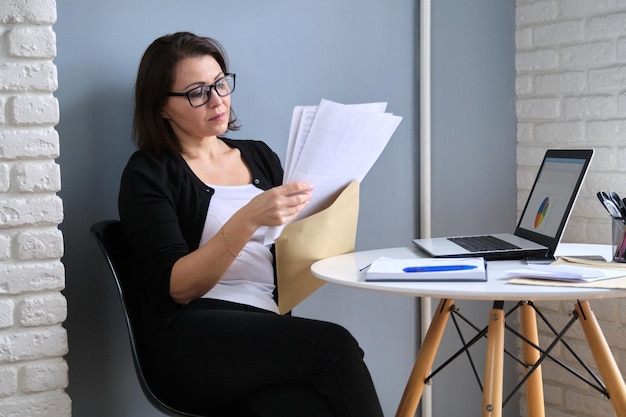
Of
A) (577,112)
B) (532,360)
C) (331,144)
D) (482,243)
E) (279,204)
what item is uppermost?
(577,112)

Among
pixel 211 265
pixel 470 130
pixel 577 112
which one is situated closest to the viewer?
pixel 211 265

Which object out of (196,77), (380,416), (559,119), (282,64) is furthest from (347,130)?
(559,119)

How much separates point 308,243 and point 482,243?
420 mm

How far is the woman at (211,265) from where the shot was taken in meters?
1.59

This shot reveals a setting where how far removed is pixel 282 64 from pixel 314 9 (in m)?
0.20

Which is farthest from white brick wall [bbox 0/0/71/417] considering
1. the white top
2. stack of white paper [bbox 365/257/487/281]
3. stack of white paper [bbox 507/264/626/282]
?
stack of white paper [bbox 507/264/626/282]

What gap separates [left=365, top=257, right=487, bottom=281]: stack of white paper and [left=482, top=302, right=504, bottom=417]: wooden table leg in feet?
0.47

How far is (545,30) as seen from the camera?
8.36 feet

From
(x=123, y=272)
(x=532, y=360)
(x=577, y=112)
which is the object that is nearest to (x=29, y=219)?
(x=123, y=272)

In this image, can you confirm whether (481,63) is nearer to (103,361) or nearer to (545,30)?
(545,30)

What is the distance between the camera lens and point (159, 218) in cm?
174

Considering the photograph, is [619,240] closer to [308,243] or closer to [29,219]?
[308,243]

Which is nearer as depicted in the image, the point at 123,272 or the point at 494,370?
the point at 494,370

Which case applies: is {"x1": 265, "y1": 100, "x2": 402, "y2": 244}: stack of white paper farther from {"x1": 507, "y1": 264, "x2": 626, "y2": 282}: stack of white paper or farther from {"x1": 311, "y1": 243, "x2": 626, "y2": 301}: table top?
{"x1": 507, "y1": 264, "x2": 626, "y2": 282}: stack of white paper
